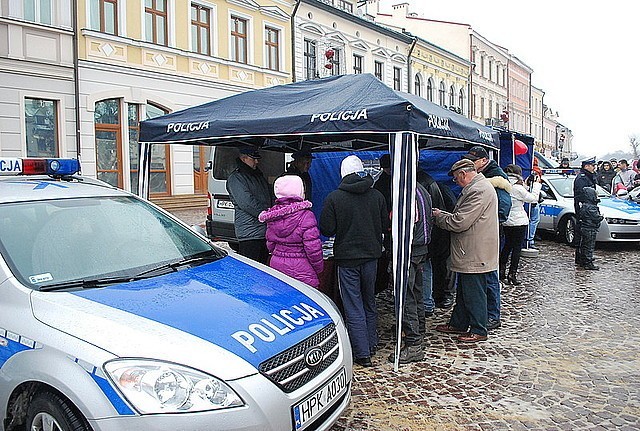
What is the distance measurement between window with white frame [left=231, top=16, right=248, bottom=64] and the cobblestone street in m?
15.4

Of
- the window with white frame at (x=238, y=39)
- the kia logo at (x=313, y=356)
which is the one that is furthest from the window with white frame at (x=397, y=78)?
the kia logo at (x=313, y=356)

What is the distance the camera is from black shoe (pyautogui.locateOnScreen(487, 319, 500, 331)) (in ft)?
20.5

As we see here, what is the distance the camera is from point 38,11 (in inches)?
587

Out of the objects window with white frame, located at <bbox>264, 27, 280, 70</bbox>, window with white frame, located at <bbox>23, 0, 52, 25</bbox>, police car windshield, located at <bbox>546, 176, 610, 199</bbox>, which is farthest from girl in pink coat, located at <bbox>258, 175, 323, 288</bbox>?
window with white frame, located at <bbox>264, 27, 280, 70</bbox>

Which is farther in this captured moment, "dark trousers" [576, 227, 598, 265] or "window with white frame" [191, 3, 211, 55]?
"window with white frame" [191, 3, 211, 55]

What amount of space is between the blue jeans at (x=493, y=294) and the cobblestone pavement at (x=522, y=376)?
0.20 m

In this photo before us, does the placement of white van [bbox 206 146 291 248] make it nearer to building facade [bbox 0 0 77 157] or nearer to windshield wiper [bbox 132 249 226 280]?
windshield wiper [bbox 132 249 226 280]

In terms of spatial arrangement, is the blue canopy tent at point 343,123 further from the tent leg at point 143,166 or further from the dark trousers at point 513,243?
the dark trousers at point 513,243

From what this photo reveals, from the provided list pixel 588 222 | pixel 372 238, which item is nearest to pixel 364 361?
pixel 372 238

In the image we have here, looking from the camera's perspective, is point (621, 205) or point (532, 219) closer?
point (532, 219)

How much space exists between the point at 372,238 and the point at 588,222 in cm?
582

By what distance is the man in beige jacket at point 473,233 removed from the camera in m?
5.49

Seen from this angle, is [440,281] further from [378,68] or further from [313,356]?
[378,68]

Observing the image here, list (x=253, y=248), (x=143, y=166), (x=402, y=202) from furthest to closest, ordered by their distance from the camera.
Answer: (x=143, y=166) < (x=253, y=248) < (x=402, y=202)
